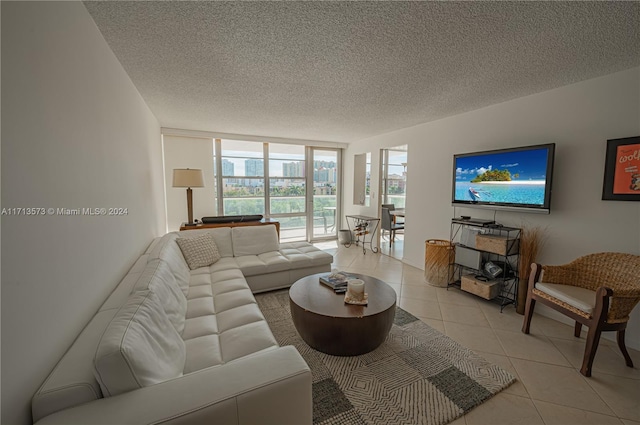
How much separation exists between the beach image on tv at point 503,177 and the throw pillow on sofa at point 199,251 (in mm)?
3204

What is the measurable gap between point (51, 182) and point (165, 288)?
36.1 inches

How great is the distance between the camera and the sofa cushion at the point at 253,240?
3.56 meters

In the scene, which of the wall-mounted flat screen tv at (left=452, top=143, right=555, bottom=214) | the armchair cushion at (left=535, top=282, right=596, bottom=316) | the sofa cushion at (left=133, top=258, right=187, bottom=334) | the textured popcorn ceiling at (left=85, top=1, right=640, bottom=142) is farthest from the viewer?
the wall-mounted flat screen tv at (left=452, top=143, right=555, bottom=214)

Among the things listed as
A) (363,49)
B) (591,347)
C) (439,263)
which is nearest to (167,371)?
(363,49)

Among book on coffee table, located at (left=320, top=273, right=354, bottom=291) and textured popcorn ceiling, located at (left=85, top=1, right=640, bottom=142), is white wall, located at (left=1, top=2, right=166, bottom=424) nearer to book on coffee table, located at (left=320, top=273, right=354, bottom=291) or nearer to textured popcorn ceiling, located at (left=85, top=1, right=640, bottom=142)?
textured popcorn ceiling, located at (left=85, top=1, right=640, bottom=142)

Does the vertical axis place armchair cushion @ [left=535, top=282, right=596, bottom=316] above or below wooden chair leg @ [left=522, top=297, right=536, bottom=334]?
above

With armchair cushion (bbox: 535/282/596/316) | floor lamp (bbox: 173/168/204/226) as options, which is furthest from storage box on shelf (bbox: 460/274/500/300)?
floor lamp (bbox: 173/168/204/226)

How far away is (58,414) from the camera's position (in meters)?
0.87

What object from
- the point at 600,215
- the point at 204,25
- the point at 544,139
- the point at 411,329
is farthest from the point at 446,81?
the point at 411,329

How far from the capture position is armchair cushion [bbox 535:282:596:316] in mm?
1956

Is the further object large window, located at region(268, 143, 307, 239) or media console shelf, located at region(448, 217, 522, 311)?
large window, located at region(268, 143, 307, 239)

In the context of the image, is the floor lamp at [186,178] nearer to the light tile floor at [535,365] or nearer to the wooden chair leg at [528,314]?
the light tile floor at [535,365]

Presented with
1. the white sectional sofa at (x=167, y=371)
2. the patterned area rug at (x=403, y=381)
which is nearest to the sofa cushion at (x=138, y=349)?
the white sectional sofa at (x=167, y=371)

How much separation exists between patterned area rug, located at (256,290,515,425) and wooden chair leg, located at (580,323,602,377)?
0.56m
